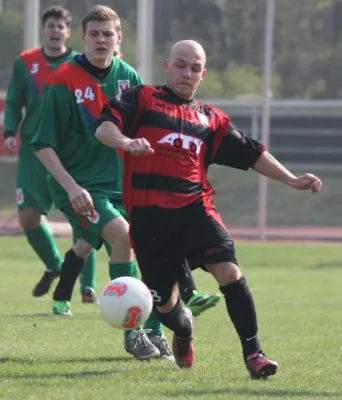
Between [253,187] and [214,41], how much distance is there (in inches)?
94.0

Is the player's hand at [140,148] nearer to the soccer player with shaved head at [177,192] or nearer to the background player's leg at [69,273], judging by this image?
the soccer player with shaved head at [177,192]

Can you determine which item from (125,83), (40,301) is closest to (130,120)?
(125,83)

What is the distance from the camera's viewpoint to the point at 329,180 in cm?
1783

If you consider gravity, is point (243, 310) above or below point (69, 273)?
above

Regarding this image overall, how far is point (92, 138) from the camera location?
6.91m

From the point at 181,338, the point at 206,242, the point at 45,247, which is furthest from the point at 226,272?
the point at 45,247

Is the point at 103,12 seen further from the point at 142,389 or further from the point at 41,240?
the point at 41,240

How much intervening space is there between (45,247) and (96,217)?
3392 mm

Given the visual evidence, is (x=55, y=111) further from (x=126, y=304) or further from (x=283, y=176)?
(x=126, y=304)

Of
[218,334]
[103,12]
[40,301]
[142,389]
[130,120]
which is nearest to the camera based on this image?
[142,389]

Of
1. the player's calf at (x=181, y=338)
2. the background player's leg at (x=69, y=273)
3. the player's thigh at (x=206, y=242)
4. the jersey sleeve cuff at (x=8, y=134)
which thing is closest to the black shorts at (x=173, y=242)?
the player's thigh at (x=206, y=242)

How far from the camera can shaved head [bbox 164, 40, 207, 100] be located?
5.82 meters

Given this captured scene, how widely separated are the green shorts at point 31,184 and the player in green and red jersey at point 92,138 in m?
3.07

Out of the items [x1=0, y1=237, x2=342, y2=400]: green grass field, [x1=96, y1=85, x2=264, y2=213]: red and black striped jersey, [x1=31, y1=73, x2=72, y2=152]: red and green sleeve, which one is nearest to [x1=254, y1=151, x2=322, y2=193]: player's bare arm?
[x1=96, y1=85, x2=264, y2=213]: red and black striped jersey
